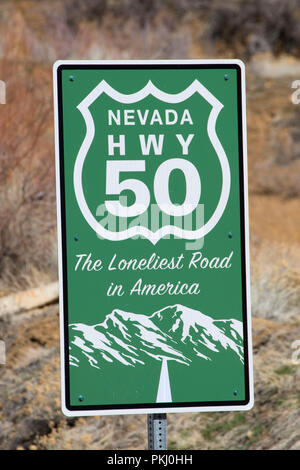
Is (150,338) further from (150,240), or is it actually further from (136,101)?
(136,101)

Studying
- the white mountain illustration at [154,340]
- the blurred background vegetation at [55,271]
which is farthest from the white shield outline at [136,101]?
the blurred background vegetation at [55,271]

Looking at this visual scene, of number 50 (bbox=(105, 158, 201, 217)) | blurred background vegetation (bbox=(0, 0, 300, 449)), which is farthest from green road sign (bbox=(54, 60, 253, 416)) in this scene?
blurred background vegetation (bbox=(0, 0, 300, 449))

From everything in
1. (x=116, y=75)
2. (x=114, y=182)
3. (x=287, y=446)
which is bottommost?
(x=287, y=446)

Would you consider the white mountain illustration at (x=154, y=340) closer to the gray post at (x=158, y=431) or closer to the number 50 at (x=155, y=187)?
the gray post at (x=158, y=431)

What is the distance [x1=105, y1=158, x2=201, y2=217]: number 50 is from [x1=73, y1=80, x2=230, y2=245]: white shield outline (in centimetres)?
6

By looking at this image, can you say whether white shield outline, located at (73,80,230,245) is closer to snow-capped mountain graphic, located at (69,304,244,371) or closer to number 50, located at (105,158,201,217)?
number 50, located at (105,158,201,217)

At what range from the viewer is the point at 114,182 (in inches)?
98.8

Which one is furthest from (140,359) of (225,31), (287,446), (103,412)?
(225,31)

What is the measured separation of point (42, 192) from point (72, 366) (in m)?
4.08

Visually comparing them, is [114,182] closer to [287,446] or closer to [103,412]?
[103,412]

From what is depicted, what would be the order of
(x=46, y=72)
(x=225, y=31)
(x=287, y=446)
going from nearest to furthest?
(x=287, y=446), (x=46, y=72), (x=225, y=31)

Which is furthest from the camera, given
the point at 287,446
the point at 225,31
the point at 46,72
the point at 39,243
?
the point at 225,31

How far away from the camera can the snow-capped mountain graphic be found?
251 cm

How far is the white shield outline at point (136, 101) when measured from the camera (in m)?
2.51
